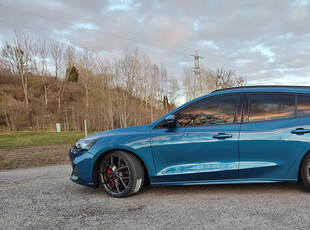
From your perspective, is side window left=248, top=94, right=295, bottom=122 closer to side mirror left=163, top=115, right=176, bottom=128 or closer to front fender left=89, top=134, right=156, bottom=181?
side mirror left=163, top=115, right=176, bottom=128

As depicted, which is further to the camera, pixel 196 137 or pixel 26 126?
pixel 26 126

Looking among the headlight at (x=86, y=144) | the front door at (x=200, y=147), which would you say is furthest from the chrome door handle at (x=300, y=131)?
the headlight at (x=86, y=144)

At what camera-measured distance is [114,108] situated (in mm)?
35125

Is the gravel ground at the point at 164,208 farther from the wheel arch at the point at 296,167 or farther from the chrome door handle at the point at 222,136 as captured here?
the chrome door handle at the point at 222,136

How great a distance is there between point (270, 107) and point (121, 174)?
2.35 metres

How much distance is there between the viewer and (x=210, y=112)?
357 centimetres

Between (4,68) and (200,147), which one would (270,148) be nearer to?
(200,147)

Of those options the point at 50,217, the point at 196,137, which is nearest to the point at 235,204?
the point at 196,137

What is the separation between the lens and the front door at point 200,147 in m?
3.32

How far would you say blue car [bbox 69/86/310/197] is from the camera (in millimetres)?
3289

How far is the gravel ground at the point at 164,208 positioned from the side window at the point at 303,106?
1.12 m

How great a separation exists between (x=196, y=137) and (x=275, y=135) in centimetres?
105

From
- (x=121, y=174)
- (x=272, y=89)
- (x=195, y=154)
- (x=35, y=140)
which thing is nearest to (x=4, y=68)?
(x=35, y=140)

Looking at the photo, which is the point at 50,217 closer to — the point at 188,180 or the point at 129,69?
the point at 188,180
